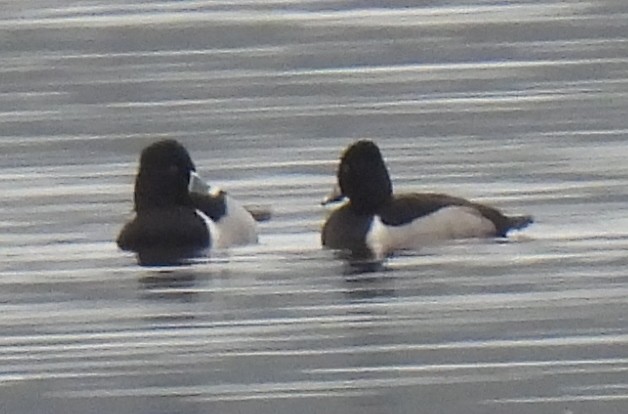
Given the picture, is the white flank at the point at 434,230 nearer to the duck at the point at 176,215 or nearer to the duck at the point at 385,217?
the duck at the point at 385,217

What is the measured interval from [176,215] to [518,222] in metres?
1.76

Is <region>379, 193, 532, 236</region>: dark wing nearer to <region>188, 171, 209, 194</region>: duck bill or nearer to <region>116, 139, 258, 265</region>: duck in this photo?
<region>116, 139, 258, 265</region>: duck

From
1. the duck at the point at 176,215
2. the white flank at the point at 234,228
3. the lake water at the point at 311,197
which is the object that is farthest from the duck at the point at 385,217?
the duck at the point at 176,215

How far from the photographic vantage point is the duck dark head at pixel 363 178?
16.3 metres

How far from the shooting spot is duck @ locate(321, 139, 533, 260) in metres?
15.8

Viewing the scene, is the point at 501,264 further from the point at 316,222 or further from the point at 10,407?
the point at 10,407

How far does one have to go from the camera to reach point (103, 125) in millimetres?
20562

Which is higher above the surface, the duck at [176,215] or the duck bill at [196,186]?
the duck bill at [196,186]

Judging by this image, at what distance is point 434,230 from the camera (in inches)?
627

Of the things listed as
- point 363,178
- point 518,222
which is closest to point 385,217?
point 363,178

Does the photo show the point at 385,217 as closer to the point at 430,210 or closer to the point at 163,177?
the point at 430,210

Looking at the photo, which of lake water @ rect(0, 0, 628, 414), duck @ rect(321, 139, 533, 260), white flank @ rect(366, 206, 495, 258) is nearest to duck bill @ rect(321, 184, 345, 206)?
duck @ rect(321, 139, 533, 260)

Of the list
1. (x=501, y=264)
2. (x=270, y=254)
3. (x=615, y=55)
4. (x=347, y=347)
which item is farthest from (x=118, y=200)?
(x=615, y=55)

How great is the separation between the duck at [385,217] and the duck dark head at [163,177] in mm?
757
